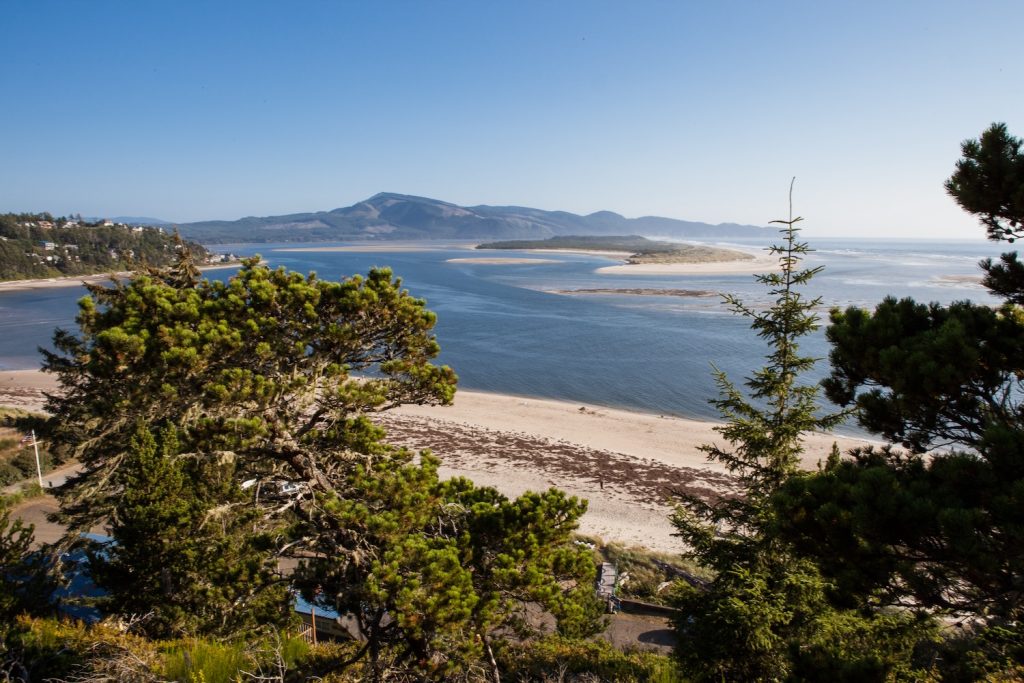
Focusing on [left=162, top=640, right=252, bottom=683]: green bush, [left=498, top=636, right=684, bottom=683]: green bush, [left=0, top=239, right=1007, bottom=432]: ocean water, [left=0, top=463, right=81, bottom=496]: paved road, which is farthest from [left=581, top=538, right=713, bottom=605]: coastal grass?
[left=0, top=463, right=81, bottom=496]: paved road

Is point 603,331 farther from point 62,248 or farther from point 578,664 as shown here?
point 62,248

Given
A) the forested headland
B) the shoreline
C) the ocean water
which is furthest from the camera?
the shoreline

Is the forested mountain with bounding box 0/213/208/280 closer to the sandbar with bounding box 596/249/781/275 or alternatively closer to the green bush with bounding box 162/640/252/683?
the sandbar with bounding box 596/249/781/275

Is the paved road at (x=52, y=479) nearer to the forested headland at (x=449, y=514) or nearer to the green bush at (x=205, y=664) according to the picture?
the forested headland at (x=449, y=514)

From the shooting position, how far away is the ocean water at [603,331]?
37469mm

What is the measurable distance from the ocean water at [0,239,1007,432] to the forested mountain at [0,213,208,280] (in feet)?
50.0

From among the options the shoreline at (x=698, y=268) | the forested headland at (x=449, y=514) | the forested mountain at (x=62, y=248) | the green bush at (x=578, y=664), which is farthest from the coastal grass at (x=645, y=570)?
the forested mountain at (x=62, y=248)

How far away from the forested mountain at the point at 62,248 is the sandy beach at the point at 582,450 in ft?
248

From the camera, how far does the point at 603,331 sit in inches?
2061

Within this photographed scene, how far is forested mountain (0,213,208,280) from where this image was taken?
92875 mm

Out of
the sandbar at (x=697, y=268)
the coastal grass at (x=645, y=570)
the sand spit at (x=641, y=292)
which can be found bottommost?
the coastal grass at (x=645, y=570)

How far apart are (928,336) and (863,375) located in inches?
36.1

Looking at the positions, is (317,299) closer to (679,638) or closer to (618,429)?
(679,638)

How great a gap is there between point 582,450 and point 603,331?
2679cm
